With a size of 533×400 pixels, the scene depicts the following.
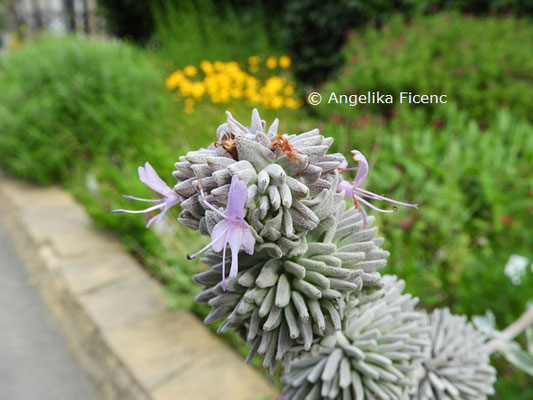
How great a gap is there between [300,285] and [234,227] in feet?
0.43

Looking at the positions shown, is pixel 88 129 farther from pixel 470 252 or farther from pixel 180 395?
pixel 470 252

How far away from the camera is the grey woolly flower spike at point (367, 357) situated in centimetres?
62

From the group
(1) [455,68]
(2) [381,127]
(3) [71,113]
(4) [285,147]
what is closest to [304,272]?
(4) [285,147]

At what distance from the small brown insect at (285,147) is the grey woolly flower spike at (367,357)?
0.23 meters

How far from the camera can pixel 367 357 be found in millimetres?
636

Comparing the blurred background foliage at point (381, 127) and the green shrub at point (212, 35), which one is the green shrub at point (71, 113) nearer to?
the blurred background foliage at point (381, 127)

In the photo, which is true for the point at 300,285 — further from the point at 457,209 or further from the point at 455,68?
the point at 455,68

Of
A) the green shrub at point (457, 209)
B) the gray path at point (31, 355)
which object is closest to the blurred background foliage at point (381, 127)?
the green shrub at point (457, 209)

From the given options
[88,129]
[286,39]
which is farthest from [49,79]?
[286,39]

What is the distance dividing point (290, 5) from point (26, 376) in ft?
15.4

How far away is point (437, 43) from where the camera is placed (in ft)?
12.2

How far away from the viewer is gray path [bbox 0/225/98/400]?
231 centimetres

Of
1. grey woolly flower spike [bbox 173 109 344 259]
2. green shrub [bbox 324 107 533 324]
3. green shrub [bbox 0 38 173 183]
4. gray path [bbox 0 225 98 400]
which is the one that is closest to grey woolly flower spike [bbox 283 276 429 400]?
grey woolly flower spike [bbox 173 109 344 259]

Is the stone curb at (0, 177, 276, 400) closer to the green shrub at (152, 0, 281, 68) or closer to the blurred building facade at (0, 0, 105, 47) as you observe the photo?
the green shrub at (152, 0, 281, 68)
